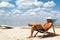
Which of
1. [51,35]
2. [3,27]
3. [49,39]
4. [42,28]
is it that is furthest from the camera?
[3,27]

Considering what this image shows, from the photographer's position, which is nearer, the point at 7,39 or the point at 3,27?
the point at 7,39

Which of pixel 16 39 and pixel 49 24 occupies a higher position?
pixel 49 24

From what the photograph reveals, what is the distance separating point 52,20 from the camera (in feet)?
29.2

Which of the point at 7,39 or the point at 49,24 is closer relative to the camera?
the point at 7,39

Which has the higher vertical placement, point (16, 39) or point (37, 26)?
point (37, 26)

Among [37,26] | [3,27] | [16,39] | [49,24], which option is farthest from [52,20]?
[3,27]

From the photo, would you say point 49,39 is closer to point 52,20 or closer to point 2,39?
point 52,20

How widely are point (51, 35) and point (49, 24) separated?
2.46ft

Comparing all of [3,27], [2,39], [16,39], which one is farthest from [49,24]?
[3,27]

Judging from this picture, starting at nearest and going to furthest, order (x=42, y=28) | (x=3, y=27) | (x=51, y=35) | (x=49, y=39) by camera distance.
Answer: (x=49, y=39) → (x=42, y=28) → (x=51, y=35) → (x=3, y=27)

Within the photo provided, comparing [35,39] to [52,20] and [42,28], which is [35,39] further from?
[52,20]

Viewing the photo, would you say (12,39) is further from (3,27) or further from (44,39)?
(3,27)

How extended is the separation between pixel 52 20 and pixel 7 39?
2683mm

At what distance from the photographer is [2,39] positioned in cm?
813
